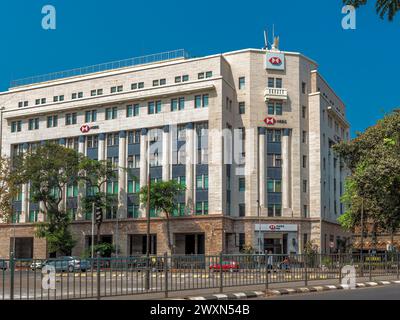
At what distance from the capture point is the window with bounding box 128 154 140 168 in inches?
2579

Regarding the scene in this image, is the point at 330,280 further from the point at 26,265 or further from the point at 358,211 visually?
the point at 358,211

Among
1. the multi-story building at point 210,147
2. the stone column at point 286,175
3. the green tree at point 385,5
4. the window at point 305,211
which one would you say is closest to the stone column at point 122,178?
the multi-story building at point 210,147

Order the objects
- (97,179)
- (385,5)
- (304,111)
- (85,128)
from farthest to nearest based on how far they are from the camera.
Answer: (85,128) → (304,111) → (97,179) → (385,5)

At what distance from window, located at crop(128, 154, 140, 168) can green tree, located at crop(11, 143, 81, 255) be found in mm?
6852

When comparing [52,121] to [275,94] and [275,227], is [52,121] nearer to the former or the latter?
[275,94]

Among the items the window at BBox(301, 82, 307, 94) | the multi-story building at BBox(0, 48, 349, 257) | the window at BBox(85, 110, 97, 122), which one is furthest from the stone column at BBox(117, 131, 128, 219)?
the window at BBox(301, 82, 307, 94)

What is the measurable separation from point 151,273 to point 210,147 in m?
44.7

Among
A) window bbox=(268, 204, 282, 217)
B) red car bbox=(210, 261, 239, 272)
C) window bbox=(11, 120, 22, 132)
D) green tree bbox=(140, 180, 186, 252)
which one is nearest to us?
red car bbox=(210, 261, 239, 272)

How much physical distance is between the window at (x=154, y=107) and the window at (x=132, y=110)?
147cm

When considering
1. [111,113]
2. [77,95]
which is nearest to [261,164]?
[111,113]

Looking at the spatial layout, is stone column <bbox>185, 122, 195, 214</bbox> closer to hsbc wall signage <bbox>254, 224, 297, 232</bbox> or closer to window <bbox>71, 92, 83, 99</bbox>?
hsbc wall signage <bbox>254, 224, 297, 232</bbox>

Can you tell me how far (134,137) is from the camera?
6594 centimetres

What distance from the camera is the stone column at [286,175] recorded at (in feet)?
206

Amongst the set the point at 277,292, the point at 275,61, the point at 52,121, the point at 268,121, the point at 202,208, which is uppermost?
the point at 275,61
